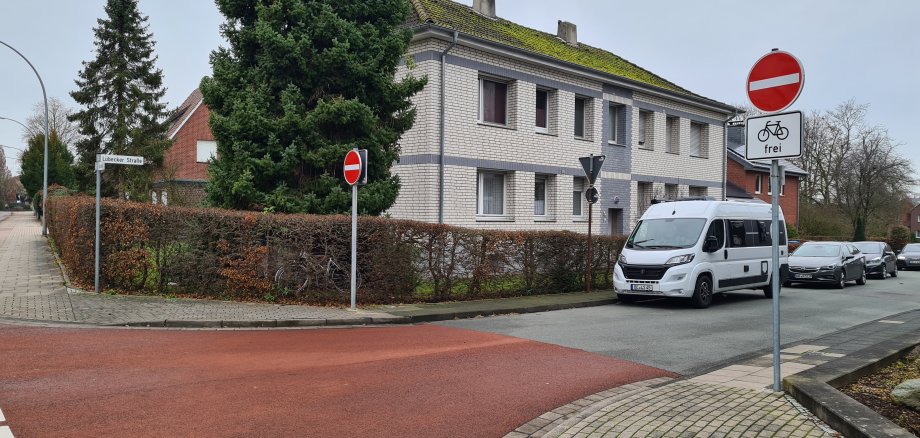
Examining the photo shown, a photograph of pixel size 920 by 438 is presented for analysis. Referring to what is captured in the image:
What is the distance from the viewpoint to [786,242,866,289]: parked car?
2048 centimetres

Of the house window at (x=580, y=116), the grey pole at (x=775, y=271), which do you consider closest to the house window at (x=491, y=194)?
the house window at (x=580, y=116)

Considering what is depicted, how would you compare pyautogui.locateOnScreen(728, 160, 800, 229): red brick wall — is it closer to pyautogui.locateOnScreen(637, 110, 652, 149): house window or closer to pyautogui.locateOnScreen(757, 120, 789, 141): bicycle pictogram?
pyautogui.locateOnScreen(637, 110, 652, 149): house window

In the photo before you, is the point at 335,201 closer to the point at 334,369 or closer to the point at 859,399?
the point at 334,369

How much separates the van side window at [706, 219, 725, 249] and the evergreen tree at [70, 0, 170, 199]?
30085mm

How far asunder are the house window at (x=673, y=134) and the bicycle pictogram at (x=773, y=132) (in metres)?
22.6

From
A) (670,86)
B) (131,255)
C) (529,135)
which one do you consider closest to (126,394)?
(131,255)

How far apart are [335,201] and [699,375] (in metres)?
8.33

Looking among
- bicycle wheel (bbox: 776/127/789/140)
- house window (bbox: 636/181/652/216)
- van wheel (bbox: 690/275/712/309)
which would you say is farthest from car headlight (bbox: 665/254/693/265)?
house window (bbox: 636/181/652/216)

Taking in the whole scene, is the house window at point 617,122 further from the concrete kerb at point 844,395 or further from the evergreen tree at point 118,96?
the evergreen tree at point 118,96

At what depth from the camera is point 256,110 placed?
42.9 feet

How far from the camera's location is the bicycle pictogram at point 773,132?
610 cm

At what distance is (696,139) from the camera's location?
98.7ft

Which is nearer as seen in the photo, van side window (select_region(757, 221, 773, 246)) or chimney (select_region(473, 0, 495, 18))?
van side window (select_region(757, 221, 773, 246))

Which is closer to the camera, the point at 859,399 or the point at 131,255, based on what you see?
the point at 859,399
